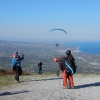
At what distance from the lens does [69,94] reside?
1372 centimetres

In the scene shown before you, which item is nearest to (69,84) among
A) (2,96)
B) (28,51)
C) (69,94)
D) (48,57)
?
(69,94)

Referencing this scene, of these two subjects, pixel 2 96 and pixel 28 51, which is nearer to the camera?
pixel 2 96

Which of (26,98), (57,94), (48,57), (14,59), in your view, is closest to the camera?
(26,98)

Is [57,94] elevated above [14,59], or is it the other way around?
[14,59]

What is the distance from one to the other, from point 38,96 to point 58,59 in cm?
370

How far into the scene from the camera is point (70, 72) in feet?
51.8

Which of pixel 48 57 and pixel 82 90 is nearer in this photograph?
pixel 82 90

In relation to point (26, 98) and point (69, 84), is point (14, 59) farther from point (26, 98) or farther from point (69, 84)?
point (26, 98)

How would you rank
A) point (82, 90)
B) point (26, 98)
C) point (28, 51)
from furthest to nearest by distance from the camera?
point (28, 51) → point (82, 90) → point (26, 98)

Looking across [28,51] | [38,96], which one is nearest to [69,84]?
[38,96]

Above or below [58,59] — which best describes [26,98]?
below

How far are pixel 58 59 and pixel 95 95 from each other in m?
3.28

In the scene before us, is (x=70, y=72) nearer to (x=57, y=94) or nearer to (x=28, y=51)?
(x=57, y=94)

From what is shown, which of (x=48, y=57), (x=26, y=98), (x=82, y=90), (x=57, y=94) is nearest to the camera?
(x=26, y=98)
